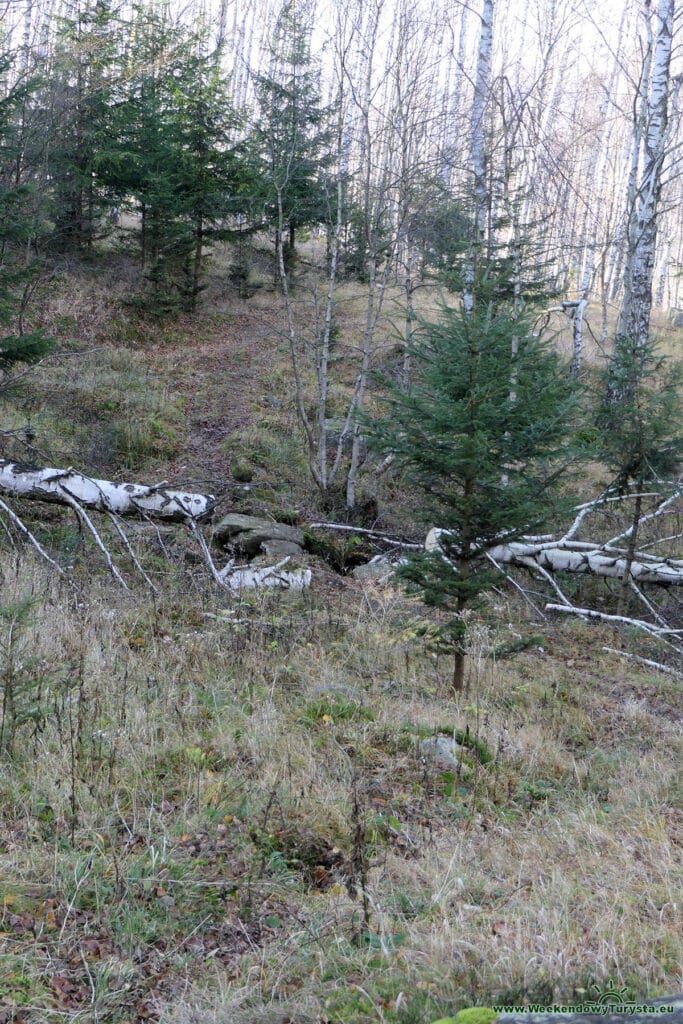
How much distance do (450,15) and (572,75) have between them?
24597 millimetres

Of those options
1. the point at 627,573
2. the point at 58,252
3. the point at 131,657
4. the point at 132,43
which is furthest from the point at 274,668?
the point at 132,43

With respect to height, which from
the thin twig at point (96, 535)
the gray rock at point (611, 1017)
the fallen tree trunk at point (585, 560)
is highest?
the gray rock at point (611, 1017)

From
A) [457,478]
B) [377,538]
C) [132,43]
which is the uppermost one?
[132,43]

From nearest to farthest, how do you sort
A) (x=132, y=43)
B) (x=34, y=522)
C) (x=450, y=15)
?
1. (x=34, y=522)
2. (x=450, y=15)
3. (x=132, y=43)

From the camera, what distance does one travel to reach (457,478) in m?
6.22

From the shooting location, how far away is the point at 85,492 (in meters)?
8.44

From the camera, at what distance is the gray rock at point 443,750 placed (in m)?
4.70

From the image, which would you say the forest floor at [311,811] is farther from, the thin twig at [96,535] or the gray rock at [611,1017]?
the gray rock at [611,1017]

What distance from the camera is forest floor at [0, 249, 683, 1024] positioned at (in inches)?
104

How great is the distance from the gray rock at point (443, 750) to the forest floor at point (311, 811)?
→ 0.03 m

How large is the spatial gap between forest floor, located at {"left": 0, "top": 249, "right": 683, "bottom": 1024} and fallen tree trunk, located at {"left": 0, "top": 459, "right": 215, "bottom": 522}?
65 centimetres

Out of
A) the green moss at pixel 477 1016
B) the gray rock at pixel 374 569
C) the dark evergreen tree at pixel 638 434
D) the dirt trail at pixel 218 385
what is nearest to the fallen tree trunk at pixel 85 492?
the gray rock at pixel 374 569

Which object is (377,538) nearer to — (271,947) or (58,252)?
(271,947)

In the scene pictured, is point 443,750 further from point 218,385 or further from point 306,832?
point 218,385
